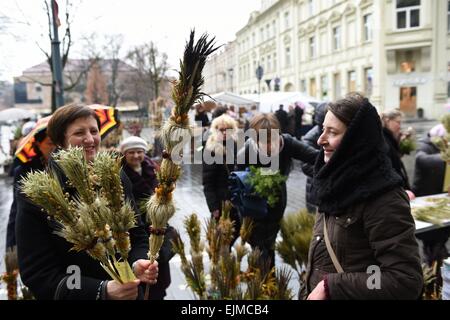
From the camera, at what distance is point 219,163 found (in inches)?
142

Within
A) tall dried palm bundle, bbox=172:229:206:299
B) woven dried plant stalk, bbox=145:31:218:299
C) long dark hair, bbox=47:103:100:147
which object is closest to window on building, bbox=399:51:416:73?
tall dried palm bundle, bbox=172:229:206:299

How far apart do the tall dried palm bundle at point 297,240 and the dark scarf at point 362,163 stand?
1.50 metres

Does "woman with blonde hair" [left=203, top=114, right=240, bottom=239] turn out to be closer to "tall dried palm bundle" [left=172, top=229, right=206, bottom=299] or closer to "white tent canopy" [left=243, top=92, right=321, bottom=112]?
"tall dried palm bundle" [left=172, top=229, right=206, bottom=299]

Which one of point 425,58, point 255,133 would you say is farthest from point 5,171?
point 425,58

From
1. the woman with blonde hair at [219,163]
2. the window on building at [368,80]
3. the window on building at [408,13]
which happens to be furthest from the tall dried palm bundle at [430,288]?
the window on building at [408,13]

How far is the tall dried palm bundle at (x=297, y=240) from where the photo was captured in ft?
9.75

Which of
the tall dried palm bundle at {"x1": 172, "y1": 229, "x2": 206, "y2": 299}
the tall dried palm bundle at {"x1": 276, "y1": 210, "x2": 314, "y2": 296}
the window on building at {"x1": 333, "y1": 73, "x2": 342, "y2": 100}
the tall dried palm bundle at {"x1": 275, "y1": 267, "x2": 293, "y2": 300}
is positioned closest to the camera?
the tall dried palm bundle at {"x1": 275, "y1": 267, "x2": 293, "y2": 300}

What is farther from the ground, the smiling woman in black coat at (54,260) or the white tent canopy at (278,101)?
the white tent canopy at (278,101)

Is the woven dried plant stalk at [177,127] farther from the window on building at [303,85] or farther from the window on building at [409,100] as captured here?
the window on building at [303,85]

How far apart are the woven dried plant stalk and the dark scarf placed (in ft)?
2.19

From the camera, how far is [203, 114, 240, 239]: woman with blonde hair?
10.7ft

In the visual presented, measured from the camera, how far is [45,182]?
0.98 metres

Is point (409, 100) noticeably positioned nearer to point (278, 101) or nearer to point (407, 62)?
point (407, 62)
